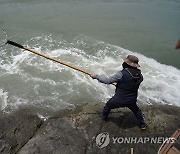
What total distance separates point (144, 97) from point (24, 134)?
12.6 ft

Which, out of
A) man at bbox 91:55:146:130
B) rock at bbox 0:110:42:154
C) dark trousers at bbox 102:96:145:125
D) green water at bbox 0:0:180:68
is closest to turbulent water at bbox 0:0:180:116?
green water at bbox 0:0:180:68

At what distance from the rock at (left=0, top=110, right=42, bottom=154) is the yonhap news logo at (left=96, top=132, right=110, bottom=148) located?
Answer: 52.0 inches

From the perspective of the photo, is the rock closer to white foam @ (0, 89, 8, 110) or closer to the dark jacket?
white foam @ (0, 89, 8, 110)

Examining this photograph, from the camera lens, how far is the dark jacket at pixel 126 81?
4.81 metres

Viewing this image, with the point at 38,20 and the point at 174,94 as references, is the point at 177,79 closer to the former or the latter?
the point at 174,94

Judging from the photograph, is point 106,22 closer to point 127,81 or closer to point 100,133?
point 127,81

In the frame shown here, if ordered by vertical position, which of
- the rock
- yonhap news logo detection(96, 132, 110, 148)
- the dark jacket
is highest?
the dark jacket

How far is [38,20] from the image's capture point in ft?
44.6

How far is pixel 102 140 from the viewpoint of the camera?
5.01 m

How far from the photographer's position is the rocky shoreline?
4.82 meters

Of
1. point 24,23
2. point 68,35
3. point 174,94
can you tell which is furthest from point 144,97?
point 24,23

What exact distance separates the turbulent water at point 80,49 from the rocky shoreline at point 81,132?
0.98m

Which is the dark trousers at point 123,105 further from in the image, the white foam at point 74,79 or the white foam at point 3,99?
the white foam at point 3,99

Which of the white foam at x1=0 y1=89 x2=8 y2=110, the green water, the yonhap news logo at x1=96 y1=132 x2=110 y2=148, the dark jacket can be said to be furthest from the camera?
the green water
